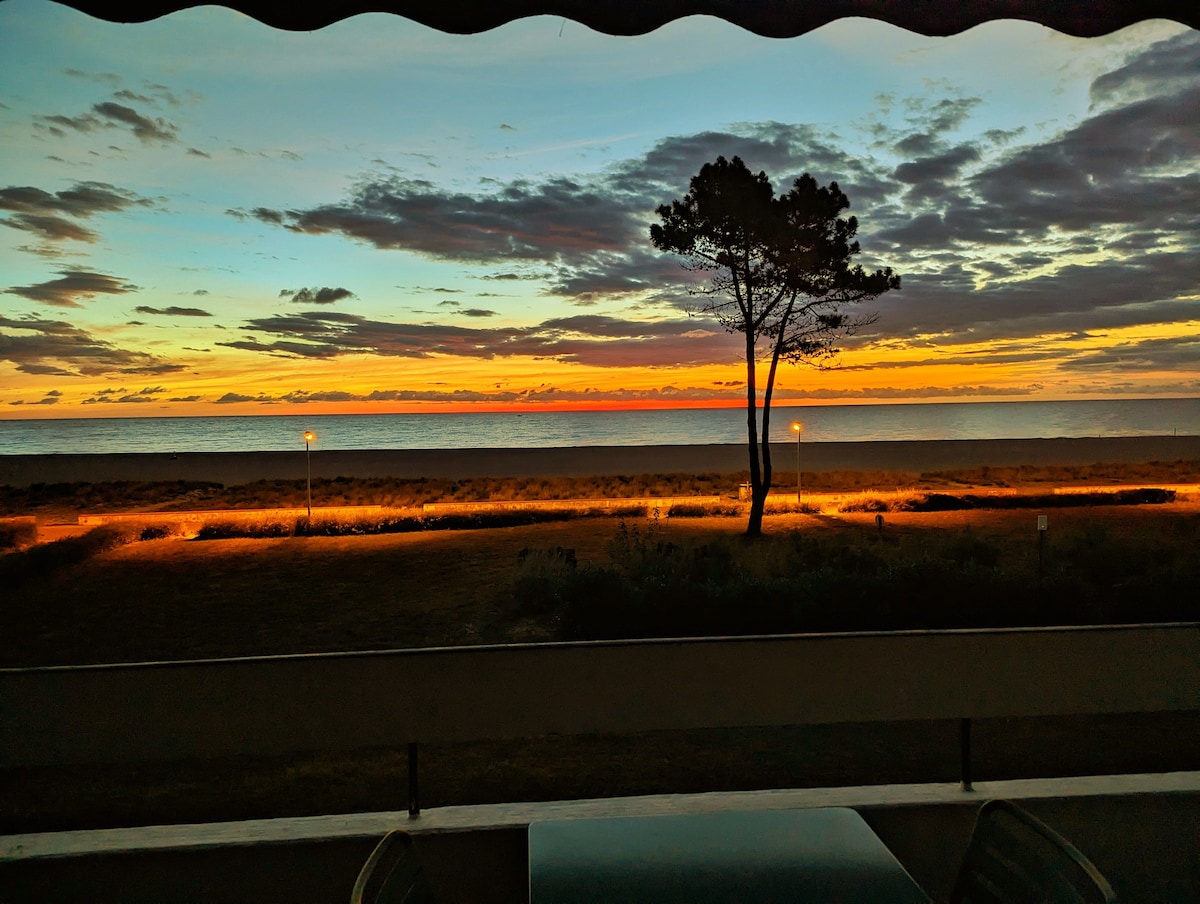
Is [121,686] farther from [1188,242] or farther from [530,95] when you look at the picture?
[1188,242]

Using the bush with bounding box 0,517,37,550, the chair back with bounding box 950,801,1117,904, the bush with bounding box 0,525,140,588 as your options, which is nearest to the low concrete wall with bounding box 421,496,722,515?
the bush with bounding box 0,525,140,588

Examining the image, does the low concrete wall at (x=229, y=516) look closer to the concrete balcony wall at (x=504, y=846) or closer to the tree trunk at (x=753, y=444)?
the tree trunk at (x=753, y=444)

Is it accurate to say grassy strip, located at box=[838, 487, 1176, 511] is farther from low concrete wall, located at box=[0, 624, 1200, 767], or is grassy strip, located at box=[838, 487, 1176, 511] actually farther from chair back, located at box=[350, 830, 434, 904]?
chair back, located at box=[350, 830, 434, 904]

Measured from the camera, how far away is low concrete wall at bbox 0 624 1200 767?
59.3 inches

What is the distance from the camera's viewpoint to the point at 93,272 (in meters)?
10.6

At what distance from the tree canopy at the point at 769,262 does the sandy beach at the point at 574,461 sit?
20967mm

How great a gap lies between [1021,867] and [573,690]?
843 millimetres

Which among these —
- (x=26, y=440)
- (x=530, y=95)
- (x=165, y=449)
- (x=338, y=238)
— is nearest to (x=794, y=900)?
(x=530, y=95)

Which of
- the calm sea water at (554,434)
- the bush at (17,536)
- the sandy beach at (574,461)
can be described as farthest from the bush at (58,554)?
the calm sea water at (554,434)

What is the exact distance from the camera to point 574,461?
42469 mm

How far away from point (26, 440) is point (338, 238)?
84150mm

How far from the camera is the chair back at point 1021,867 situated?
3.02 ft

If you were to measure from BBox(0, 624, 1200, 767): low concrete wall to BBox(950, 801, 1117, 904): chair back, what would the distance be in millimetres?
526

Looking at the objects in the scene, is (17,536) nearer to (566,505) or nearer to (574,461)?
(566,505)
